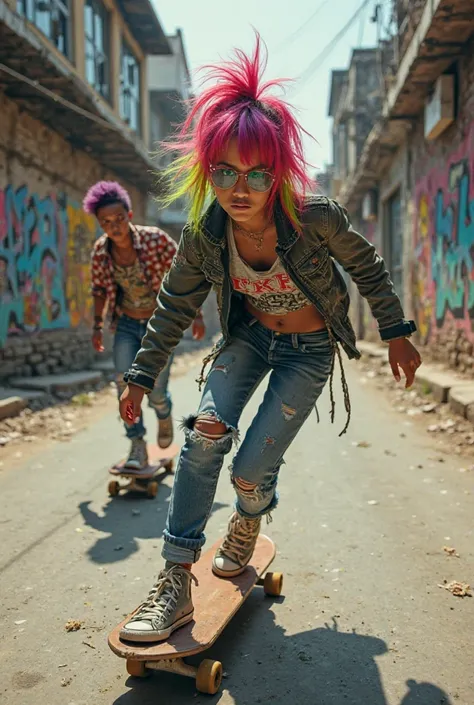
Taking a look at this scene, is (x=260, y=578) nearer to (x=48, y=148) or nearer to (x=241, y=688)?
(x=241, y=688)

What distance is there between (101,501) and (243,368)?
2.25 meters

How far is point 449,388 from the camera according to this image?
6957mm

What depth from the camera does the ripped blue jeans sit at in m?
2.27

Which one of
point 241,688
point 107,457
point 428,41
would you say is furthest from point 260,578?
point 428,41

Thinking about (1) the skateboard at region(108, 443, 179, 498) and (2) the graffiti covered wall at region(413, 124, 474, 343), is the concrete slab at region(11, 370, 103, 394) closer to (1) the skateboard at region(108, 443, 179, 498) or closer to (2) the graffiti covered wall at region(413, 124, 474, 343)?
(1) the skateboard at region(108, 443, 179, 498)

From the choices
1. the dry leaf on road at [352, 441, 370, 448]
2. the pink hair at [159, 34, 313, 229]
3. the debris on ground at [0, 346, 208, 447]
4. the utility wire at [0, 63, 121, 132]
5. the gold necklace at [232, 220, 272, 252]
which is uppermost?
the utility wire at [0, 63, 121, 132]

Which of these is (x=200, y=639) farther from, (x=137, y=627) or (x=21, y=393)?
(x=21, y=393)

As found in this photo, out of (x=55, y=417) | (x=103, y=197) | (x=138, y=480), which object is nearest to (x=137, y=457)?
(x=138, y=480)

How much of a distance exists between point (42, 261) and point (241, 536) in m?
8.52

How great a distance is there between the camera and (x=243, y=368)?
257 centimetres

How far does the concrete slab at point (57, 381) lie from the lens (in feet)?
27.7

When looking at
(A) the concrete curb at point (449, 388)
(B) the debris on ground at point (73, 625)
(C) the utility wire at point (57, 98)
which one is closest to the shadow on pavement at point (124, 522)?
(B) the debris on ground at point (73, 625)

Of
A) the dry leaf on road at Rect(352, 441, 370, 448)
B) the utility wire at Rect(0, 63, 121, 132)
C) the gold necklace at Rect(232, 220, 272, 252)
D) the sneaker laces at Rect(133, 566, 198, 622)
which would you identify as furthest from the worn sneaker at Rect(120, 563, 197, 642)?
the utility wire at Rect(0, 63, 121, 132)

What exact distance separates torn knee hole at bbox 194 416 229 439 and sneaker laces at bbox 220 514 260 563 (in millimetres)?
539
